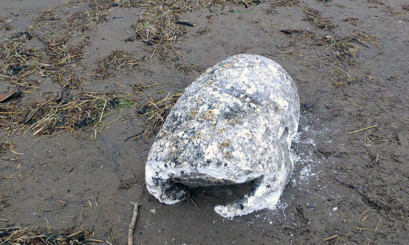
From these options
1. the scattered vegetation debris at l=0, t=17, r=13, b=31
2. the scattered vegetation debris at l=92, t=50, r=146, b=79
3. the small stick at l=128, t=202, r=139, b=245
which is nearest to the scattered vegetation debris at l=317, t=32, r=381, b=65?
the scattered vegetation debris at l=92, t=50, r=146, b=79

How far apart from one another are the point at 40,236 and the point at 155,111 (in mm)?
1851

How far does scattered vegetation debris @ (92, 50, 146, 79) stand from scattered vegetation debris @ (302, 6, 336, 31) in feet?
10.2

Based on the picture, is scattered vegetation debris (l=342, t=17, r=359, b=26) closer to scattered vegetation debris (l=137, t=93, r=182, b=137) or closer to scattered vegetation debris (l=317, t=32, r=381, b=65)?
scattered vegetation debris (l=317, t=32, r=381, b=65)

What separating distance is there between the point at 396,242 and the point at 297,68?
277cm

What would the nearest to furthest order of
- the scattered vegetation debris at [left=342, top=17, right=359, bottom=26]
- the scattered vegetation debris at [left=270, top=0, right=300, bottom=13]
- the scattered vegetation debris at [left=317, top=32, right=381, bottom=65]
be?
the scattered vegetation debris at [left=317, top=32, right=381, bottom=65] → the scattered vegetation debris at [left=342, top=17, right=359, bottom=26] → the scattered vegetation debris at [left=270, top=0, right=300, bottom=13]

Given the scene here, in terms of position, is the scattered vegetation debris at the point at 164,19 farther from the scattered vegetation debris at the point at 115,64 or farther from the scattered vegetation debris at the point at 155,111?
the scattered vegetation debris at the point at 155,111

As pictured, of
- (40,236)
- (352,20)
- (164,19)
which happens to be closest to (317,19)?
(352,20)

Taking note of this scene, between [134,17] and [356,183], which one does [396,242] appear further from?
[134,17]

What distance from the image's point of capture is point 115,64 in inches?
193

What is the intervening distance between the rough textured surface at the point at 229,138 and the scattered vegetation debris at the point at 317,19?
3207 mm

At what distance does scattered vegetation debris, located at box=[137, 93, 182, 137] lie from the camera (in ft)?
12.6

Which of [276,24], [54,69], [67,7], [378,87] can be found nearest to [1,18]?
[67,7]

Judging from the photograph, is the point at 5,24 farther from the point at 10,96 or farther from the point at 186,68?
the point at 186,68

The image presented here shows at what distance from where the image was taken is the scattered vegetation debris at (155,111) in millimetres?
3830
